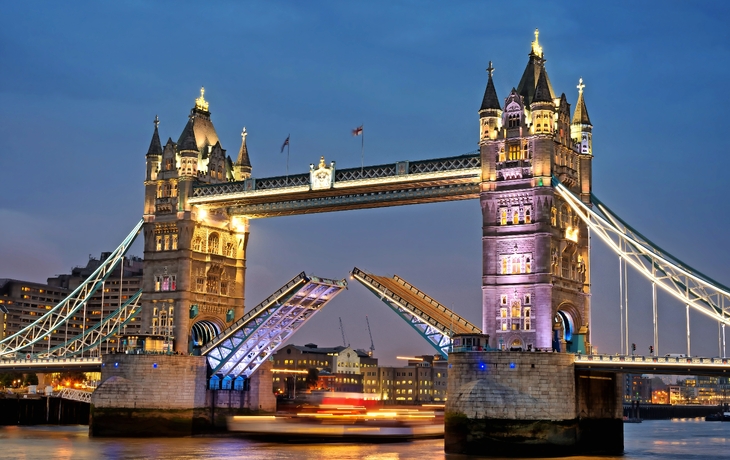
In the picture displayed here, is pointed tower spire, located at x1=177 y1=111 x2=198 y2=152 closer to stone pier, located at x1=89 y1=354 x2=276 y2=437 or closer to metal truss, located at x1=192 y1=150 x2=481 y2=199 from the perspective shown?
metal truss, located at x1=192 y1=150 x2=481 y2=199

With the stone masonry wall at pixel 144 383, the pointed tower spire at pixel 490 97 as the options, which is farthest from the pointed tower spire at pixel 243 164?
the pointed tower spire at pixel 490 97

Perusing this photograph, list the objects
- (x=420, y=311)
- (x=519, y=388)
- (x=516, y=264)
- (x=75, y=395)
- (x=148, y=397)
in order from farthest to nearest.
Answer: (x=75, y=395), (x=148, y=397), (x=420, y=311), (x=516, y=264), (x=519, y=388)

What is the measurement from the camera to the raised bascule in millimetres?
50250

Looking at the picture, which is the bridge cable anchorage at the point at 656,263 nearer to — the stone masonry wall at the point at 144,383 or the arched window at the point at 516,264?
the arched window at the point at 516,264

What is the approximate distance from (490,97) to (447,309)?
11649mm

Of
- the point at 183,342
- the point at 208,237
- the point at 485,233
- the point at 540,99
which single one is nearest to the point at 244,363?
the point at 183,342

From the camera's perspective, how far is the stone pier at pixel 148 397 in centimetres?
6212

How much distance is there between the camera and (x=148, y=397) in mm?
62281

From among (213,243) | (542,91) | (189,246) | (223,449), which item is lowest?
(223,449)

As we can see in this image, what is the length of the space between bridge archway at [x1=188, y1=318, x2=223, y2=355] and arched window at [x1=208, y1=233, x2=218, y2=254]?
4.48 meters

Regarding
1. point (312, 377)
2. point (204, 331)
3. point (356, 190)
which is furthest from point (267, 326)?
point (312, 377)

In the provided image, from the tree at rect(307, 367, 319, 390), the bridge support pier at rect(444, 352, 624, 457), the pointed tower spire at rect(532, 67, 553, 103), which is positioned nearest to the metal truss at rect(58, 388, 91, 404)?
the bridge support pier at rect(444, 352, 624, 457)

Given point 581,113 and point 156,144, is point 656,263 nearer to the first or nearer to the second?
point 581,113

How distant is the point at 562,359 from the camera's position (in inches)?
1998
